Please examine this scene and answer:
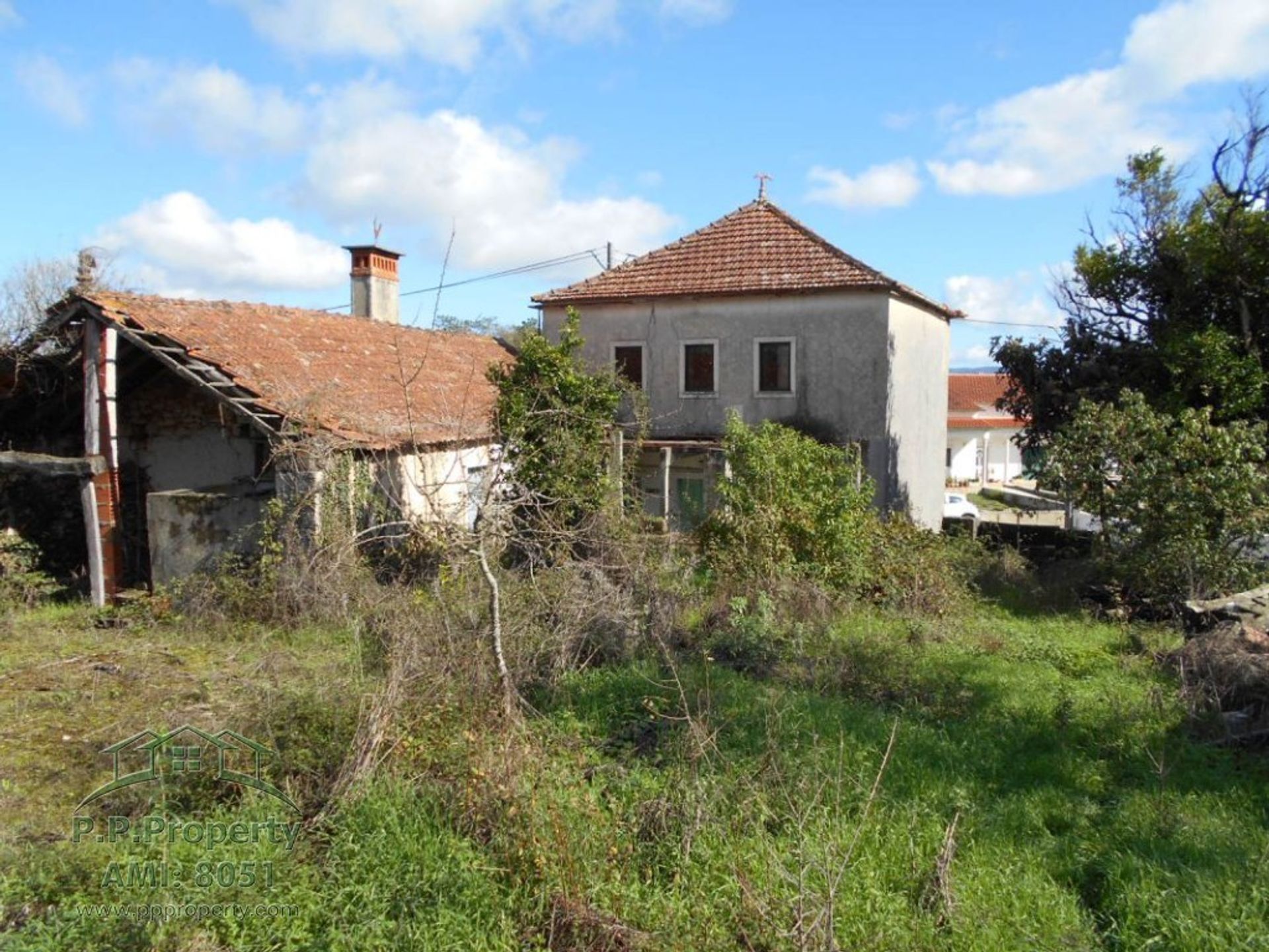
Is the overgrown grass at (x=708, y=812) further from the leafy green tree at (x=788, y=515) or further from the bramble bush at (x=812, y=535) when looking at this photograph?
the leafy green tree at (x=788, y=515)

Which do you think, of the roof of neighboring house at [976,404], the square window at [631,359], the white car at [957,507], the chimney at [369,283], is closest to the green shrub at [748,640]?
the square window at [631,359]

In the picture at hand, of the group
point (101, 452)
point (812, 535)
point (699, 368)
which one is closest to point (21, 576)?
point (101, 452)

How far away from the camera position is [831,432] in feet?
55.8

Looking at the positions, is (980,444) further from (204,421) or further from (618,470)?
(204,421)

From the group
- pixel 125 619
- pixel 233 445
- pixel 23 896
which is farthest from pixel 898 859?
pixel 233 445

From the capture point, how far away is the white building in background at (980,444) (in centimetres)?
3769

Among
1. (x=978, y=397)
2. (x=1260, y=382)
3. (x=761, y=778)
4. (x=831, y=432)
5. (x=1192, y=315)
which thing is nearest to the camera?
(x=761, y=778)

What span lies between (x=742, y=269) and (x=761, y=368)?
2033mm

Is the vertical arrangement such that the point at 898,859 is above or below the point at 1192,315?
below

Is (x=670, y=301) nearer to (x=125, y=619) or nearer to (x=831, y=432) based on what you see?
(x=831, y=432)

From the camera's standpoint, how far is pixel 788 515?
11859 millimetres

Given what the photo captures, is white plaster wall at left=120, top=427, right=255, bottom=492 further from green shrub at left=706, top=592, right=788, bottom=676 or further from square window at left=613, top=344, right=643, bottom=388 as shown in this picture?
green shrub at left=706, top=592, right=788, bottom=676

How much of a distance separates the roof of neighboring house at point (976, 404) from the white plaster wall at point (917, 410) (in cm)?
1439

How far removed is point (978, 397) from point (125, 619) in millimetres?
40514
